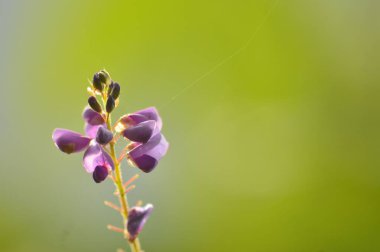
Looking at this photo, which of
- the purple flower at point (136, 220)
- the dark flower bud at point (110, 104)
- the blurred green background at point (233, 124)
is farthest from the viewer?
the blurred green background at point (233, 124)

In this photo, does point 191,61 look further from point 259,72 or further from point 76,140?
point 76,140

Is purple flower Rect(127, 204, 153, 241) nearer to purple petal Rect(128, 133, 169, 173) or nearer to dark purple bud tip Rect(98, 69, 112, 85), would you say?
purple petal Rect(128, 133, 169, 173)

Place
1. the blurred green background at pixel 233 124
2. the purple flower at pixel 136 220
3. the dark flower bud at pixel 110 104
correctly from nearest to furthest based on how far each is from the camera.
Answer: the purple flower at pixel 136 220, the dark flower bud at pixel 110 104, the blurred green background at pixel 233 124

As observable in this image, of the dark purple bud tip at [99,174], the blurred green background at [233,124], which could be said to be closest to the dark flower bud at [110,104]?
the dark purple bud tip at [99,174]

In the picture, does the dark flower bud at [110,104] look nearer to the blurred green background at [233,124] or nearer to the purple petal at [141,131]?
the purple petal at [141,131]

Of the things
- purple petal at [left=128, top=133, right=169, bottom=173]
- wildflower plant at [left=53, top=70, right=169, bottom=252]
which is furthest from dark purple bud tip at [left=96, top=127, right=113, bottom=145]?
purple petal at [left=128, top=133, right=169, bottom=173]

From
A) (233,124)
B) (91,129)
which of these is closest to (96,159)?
(91,129)

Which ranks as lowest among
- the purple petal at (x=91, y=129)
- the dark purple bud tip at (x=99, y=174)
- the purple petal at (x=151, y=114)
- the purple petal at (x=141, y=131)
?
the dark purple bud tip at (x=99, y=174)
